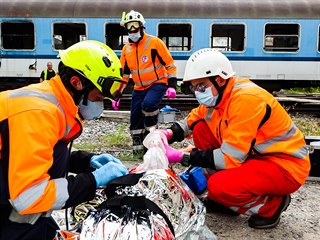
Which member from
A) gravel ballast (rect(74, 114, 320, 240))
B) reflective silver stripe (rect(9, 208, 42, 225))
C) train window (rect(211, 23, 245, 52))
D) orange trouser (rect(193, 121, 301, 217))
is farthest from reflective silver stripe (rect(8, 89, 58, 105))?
train window (rect(211, 23, 245, 52))

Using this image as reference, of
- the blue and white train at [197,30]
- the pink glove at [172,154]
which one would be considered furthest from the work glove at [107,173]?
the blue and white train at [197,30]

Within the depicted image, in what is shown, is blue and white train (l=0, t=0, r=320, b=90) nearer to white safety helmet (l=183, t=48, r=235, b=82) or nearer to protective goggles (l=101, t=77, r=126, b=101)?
white safety helmet (l=183, t=48, r=235, b=82)

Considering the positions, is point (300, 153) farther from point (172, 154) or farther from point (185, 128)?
point (185, 128)

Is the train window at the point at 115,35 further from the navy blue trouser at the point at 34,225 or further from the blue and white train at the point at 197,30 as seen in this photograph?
the navy blue trouser at the point at 34,225

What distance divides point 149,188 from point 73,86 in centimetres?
76

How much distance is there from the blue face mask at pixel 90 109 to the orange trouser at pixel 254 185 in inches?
45.7

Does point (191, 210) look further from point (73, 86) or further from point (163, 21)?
point (163, 21)

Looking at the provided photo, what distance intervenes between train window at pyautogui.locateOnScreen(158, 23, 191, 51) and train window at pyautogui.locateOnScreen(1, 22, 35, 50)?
3.55 metres

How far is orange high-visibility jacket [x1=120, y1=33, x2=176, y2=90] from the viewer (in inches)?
210

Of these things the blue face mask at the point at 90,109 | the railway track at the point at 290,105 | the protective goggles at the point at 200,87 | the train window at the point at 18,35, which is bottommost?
the railway track at the point at 290,105

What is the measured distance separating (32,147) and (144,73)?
3.79m

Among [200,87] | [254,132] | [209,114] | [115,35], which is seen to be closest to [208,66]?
[200,87]

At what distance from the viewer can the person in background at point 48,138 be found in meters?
1.65

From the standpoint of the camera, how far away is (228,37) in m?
10.7
